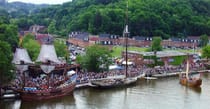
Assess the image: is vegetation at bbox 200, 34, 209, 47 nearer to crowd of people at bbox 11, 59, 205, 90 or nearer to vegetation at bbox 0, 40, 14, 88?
crowd of people at bbox 11, 59, 205, 90

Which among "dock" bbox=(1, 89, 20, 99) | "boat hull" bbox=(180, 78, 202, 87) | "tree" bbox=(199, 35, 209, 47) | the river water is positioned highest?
"tree" bbox=(199, 35, 209, 47)

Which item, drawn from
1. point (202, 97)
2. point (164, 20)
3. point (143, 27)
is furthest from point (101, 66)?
point (164, 20)

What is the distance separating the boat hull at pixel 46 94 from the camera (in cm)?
5200

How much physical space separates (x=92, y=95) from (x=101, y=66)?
11.3m

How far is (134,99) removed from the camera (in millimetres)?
56250

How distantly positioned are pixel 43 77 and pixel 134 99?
1225 cm

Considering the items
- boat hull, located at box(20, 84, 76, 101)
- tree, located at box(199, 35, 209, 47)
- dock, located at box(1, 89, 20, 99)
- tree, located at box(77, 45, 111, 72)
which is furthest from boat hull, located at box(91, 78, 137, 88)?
tree, located at box(199, 35, 209, 47)

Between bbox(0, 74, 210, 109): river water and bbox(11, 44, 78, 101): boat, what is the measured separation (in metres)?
1.01

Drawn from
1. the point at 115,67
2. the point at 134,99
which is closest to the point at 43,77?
the point at 134,99

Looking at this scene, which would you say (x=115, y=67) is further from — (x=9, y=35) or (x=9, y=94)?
(x=9, y=94)

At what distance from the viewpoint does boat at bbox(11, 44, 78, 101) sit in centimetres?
5262

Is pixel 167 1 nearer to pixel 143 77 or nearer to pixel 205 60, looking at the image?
pixel 205 60

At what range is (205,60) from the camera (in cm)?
8869

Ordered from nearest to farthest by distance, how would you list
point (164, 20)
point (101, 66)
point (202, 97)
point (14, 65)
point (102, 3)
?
point (14, 65), point (202, 97), point (101, 66), point (164, 20), point (102, 3)
